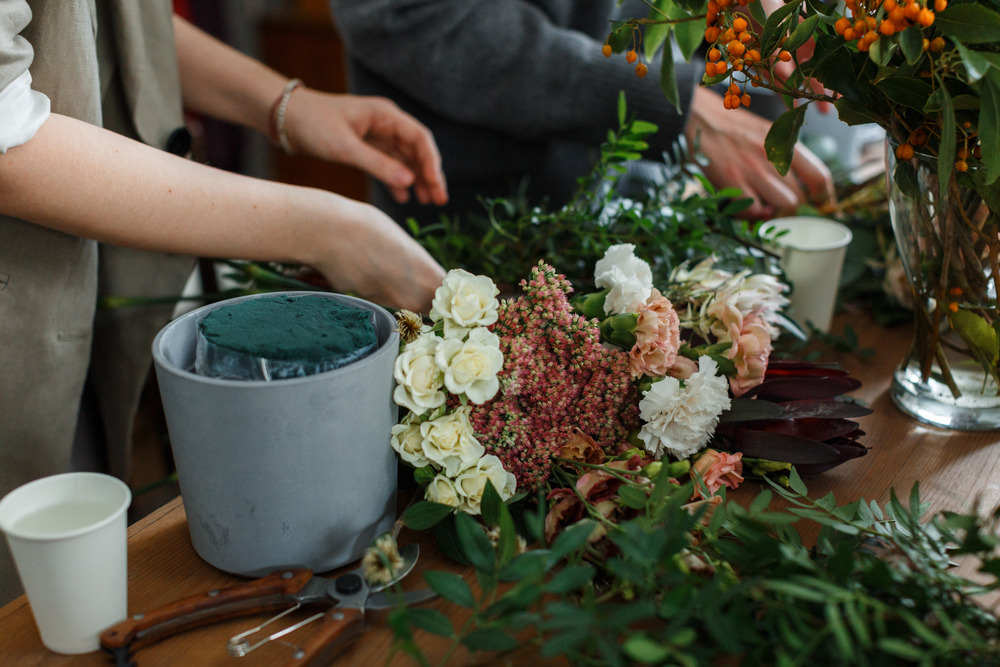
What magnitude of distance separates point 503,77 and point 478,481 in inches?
32.0

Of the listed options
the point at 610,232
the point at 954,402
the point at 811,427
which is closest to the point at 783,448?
the point at 811,427

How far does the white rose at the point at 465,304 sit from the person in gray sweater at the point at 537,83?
62 centimetres

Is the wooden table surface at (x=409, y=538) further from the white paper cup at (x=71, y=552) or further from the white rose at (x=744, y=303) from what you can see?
the white rose at (x=744, y=303)

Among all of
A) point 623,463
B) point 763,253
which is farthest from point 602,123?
point 623,463

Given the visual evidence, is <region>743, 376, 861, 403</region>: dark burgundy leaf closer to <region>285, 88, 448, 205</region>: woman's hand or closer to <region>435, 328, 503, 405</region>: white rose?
<region>435, 328, 503, 405</region>: white rose

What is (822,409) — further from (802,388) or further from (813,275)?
(813,275)

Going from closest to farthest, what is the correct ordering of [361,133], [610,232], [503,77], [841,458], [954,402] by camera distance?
[841,458] < [954,402] < [610,232] < [361,133] < [503,77]

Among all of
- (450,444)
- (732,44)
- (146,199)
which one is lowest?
(450,444)

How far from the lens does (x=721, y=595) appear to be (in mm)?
411

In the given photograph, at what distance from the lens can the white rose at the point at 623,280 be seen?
610mm

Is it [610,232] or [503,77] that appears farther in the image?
[503,77]

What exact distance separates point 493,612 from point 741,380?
34 cm

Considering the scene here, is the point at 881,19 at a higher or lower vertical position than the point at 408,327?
higher

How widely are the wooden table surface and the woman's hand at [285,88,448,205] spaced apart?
542 mm
